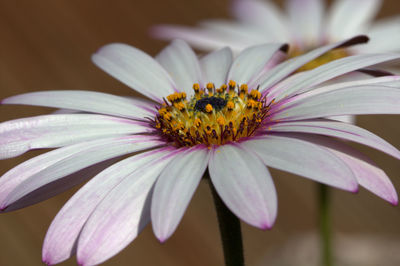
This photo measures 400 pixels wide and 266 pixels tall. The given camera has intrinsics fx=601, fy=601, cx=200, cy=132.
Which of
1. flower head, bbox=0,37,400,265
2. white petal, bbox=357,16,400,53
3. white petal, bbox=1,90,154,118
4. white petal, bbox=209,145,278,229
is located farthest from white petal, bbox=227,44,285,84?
white petal, bbox=357,16,400,53

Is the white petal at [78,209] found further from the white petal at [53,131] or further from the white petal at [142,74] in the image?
the white petal at [142,74]

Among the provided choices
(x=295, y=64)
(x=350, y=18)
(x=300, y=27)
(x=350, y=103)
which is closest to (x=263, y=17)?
(x=300, y=27)

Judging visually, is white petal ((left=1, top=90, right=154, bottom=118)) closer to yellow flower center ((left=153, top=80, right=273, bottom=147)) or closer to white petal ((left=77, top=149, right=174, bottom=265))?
yellow flower center ((left=153, top=80, right=273, bottom=147))

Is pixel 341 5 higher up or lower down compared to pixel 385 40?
higher up

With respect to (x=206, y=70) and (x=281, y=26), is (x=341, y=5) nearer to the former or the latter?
(x=281, y=26)

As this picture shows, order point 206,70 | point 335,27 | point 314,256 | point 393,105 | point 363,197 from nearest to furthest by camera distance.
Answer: point 393,105, point 206,70, point 335,27, point 314,256, point 363,197

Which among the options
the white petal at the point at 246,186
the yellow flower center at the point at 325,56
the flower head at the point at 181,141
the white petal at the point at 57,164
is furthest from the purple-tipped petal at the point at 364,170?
the yellow flower center at the point at 325,56

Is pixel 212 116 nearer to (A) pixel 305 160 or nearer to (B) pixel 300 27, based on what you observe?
(A) pixel 305 160

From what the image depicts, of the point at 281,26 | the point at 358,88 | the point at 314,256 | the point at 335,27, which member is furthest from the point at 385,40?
the point at 358,88
